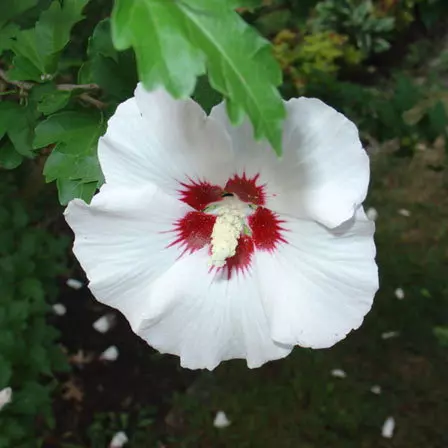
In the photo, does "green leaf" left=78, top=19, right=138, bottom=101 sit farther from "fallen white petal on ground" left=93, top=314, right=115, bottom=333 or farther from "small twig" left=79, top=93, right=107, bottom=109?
"fallen white petal on ground" left=93, top=314, right=115, bottom=333

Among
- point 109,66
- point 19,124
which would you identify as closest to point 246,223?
point 109,66

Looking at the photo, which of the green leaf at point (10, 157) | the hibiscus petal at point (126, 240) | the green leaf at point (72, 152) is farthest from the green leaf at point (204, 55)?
the green leaf at point (10, 157)

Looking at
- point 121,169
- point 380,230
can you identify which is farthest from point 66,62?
point 380,230

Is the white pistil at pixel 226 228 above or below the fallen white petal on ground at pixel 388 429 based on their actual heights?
above

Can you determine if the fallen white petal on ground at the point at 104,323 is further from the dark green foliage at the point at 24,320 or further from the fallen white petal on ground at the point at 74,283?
the dark green foliage at the point at 24,320

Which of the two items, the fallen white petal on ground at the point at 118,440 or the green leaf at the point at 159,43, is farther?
the fallen white petal on ground at the point at 118,440

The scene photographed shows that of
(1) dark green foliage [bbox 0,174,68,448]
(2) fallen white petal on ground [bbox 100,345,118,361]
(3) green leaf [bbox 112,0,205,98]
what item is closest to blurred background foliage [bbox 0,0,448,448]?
(1) dark green foliage [bbox 0,174,68,448]

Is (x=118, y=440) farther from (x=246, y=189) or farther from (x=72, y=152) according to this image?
(x=246, y=189)

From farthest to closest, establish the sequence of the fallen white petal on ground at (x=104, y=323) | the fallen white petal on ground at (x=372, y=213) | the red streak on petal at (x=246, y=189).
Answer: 1. the fallen white petal on ground at (x=372, y=213)
2. the fallen white petal on ground at (x=104, y=323)
3. the red streak on petal at (x=246, y=189)
